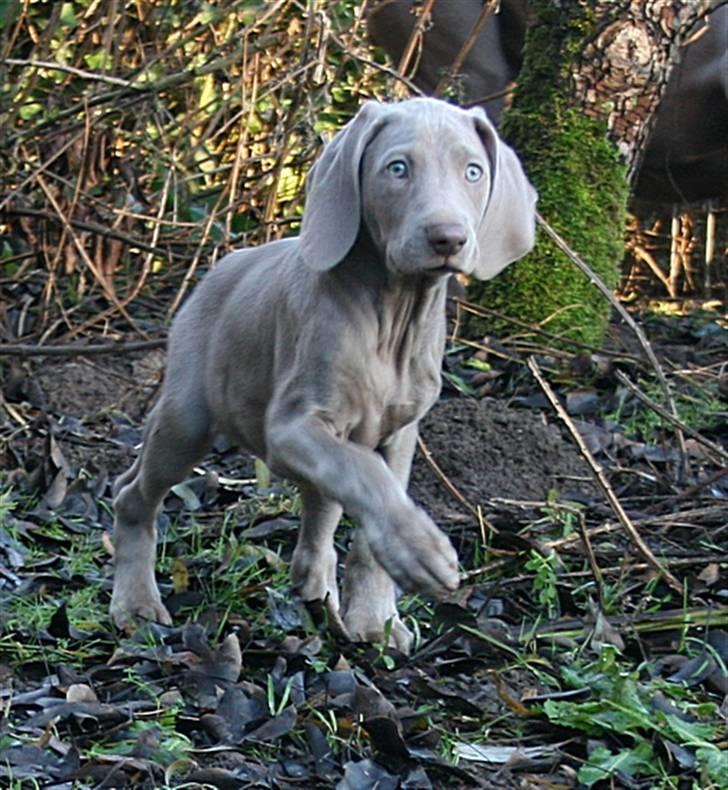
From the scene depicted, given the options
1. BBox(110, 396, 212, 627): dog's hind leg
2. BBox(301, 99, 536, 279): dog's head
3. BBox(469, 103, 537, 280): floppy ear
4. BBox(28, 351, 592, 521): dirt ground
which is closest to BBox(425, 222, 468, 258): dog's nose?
BBox(301, 99, 536, 279): dog's head

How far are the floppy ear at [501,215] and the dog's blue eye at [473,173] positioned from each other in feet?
0.45

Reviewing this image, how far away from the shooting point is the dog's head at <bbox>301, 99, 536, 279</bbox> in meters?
3.79

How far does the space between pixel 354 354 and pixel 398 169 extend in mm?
457

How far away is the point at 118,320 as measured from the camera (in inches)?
295

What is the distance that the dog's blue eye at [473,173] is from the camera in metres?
3.97

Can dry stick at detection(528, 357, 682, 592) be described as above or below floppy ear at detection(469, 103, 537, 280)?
below

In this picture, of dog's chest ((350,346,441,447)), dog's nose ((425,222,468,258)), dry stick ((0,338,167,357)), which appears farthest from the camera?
dry stick ((0,338,167,357))

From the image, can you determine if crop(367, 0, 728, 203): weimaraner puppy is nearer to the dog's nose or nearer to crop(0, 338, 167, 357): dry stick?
crop(0, 338, 167, 357): dry stick

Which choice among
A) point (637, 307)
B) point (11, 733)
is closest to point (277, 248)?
point (11, 733)

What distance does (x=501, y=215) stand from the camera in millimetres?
4176

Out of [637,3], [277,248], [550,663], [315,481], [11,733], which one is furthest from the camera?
[637,3]

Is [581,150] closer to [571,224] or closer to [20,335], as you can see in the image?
[571,224]

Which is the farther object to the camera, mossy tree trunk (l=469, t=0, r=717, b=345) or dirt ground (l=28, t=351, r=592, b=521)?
mossy tree trunk (l=469, t=0, r=717, b=345)

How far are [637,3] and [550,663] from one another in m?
3.27
